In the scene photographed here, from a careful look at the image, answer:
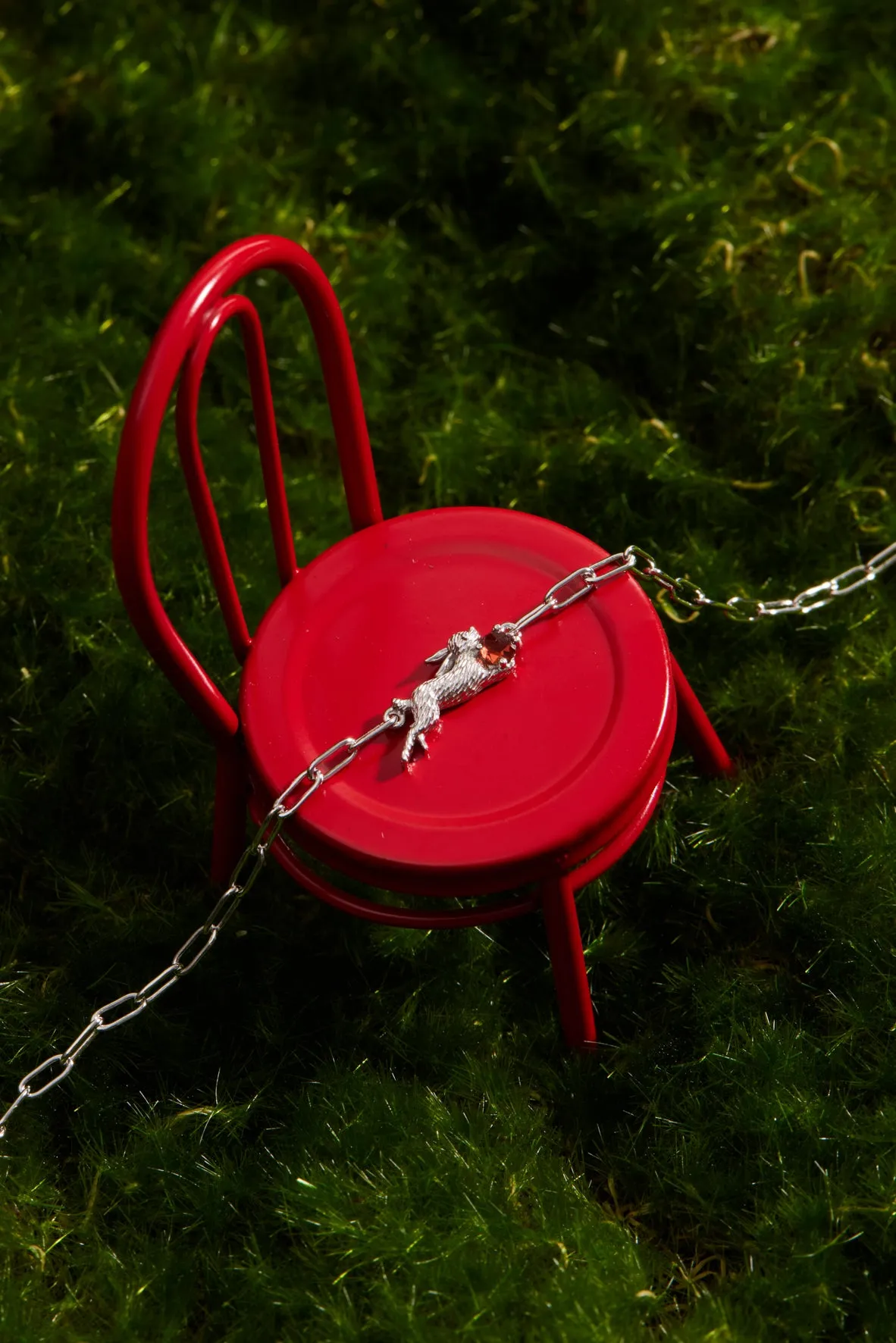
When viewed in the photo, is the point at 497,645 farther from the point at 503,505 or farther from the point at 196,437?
the point at 503,505

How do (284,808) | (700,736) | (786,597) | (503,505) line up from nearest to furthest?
(284,808) < (700,736) < (786,597) < (503,505)

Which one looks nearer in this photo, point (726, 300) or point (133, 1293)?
point (133, 1293)

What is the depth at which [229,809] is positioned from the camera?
2066 mm

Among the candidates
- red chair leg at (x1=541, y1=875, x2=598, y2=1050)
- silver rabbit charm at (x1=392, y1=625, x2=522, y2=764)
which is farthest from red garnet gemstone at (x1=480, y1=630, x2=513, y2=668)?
red chair leg at (x1=541, y1=875, x2=598, y2=1050)

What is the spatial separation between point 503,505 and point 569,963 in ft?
3.65

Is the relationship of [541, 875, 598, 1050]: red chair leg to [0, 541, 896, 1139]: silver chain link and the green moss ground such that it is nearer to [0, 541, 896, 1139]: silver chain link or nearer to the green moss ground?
the green moss ground

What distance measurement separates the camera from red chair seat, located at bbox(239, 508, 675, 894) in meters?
1.71

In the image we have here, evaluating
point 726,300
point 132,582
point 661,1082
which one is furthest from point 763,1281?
point 726,300

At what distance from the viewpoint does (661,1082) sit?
6.57 feet

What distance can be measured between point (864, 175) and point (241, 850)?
7.05 ft

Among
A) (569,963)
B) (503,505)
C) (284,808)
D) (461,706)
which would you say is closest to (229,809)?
(284,808)

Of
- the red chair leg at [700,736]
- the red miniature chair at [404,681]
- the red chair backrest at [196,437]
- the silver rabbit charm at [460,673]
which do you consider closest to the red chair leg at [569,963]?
the red miniature chair at [404,681]

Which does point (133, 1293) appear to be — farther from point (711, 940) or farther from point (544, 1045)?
point (711, 940)

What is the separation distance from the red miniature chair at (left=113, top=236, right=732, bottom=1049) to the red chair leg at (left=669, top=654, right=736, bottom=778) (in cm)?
3
